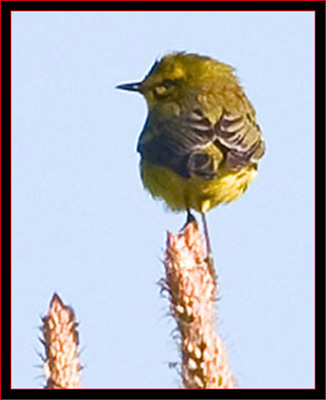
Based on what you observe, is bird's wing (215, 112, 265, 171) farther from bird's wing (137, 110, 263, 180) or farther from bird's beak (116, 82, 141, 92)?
bird's beak (116, 82, 141, 92)

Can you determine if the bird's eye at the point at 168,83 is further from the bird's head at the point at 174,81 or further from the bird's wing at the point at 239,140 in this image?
the bird's wing at the point at 239,140

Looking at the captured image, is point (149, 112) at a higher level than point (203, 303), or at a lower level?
higher

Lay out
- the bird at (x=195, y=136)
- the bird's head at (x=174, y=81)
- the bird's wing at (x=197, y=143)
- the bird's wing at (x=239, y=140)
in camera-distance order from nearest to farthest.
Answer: the bird's wing at (x=197, y=143), the bird at (x=195, y=136), the bird's wing at (x=239, y=140), the bird's head at (x=174, y=81)

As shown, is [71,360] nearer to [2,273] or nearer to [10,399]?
[10,399]

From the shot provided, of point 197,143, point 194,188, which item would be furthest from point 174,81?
point 194,188

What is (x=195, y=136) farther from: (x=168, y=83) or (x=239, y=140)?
(x=168, y=83)

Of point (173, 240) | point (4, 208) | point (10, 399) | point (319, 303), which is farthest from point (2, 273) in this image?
point (319, 303)

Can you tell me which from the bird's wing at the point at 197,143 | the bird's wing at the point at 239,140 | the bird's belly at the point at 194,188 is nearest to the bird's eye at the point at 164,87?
the bird's wing at the point at 197,143

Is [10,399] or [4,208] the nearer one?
[10,399]
